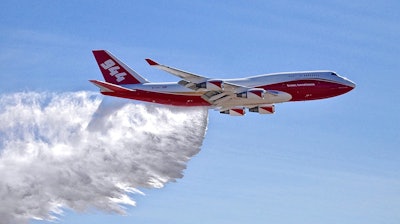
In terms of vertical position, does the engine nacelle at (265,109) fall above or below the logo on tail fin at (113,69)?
below

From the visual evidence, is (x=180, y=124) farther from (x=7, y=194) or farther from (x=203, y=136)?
(x=7, y=194)

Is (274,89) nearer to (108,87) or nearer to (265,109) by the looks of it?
(265,109)

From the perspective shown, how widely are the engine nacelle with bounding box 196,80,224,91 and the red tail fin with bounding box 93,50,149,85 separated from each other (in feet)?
29.8

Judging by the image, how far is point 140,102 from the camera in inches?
3649

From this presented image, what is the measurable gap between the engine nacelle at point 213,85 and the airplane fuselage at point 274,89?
232cm

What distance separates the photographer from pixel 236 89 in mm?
87500

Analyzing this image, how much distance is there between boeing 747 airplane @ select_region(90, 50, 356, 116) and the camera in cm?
8694

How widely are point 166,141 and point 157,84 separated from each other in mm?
6387

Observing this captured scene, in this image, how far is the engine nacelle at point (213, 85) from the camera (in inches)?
3401

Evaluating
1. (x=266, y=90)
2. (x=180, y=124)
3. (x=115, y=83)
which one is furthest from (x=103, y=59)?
(x=266, y=90)

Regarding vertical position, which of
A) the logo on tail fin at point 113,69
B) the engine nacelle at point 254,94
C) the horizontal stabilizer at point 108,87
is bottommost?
the horizontal stabilizer at point 108,87

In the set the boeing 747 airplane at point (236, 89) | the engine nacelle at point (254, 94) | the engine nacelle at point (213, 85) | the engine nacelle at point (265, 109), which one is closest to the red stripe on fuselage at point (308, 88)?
the boeing 747 airplane at point (236, 89)

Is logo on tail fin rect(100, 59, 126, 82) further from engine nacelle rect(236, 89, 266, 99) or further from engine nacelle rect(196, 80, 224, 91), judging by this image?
engine nacelle rect(236, 89, 266, 99)

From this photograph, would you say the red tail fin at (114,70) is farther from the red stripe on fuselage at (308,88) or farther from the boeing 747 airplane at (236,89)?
the red stripe on fuselage at (308,88)
